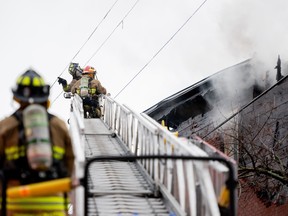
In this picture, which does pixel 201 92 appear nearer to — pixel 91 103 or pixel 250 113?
pixel 250 113

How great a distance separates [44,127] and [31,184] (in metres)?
0.41

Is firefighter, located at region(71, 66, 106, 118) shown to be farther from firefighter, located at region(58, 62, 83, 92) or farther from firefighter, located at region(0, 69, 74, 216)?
firefighter, located at region(0, 69, 74, 216)

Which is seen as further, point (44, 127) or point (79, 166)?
point (79, 166)

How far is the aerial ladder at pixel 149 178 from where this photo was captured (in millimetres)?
5043

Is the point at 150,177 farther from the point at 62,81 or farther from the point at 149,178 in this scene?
the point at 62,81

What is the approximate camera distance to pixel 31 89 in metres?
5.09

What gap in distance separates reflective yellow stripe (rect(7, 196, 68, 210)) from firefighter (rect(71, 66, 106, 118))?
11.7m

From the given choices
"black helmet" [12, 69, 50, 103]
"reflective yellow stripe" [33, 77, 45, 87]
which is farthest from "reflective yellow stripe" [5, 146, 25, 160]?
"reflective yellow stripe" [33, 77, 45, 87]

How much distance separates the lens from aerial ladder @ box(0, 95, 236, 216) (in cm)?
504

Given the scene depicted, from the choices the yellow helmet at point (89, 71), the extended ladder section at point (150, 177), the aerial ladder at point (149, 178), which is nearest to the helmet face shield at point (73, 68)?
the yellow helmet at point (89, 71)

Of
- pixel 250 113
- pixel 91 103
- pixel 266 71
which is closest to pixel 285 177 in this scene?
pixel 91 103

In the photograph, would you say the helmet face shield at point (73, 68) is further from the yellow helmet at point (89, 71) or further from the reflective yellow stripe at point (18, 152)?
the reflective yellow stripe at point (18, 152)

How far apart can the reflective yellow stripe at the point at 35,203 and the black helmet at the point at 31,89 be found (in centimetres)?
68

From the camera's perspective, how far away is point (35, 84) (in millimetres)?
5078
